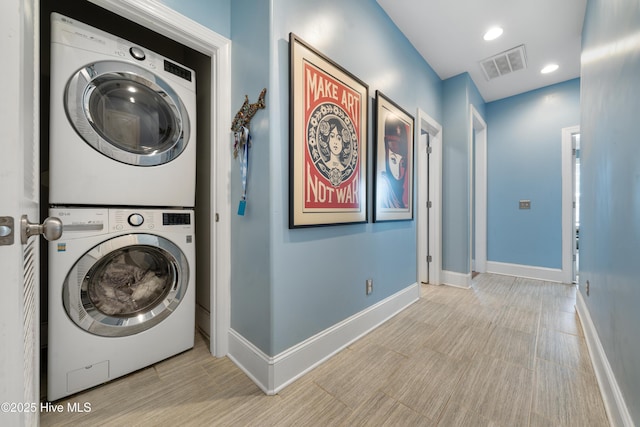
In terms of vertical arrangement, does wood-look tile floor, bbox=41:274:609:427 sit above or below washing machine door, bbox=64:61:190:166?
below

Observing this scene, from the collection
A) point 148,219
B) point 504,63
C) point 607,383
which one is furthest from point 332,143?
point 504,63

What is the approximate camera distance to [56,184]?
1183 millimetres

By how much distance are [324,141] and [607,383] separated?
1926 millimetres

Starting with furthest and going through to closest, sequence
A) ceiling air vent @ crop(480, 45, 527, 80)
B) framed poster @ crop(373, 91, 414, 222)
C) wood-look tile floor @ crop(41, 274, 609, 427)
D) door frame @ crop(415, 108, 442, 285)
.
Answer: door frame @ crop(415, 108, 442, 285) → ceiling air vent @ crop(480, 45, 527, 80) → framed poster @ crop(373, 91, 414, 222) → wood-look tile floor @ crop(41, 274, 609, 427)

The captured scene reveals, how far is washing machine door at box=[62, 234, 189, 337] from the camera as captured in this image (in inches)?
48.8

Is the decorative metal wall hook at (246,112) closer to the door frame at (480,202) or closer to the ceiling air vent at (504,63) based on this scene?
the ceiling air vent at (504,63)

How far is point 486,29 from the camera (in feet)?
7.64

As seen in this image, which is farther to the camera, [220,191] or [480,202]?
[480,202]

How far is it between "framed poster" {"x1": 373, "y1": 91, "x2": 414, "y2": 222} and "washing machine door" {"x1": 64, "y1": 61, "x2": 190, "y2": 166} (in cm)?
145

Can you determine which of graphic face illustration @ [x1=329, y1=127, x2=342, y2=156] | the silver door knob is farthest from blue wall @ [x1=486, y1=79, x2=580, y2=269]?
the silver door knob

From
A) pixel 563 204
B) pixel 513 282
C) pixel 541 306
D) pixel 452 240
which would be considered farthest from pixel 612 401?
pixel 563 204

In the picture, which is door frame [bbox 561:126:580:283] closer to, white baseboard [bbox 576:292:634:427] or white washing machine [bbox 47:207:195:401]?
white baseboard [bbox 576:292:634:427]

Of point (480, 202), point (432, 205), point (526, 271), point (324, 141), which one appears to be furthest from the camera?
point (480, 202)

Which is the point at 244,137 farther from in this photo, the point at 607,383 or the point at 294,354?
the point at 607,383
